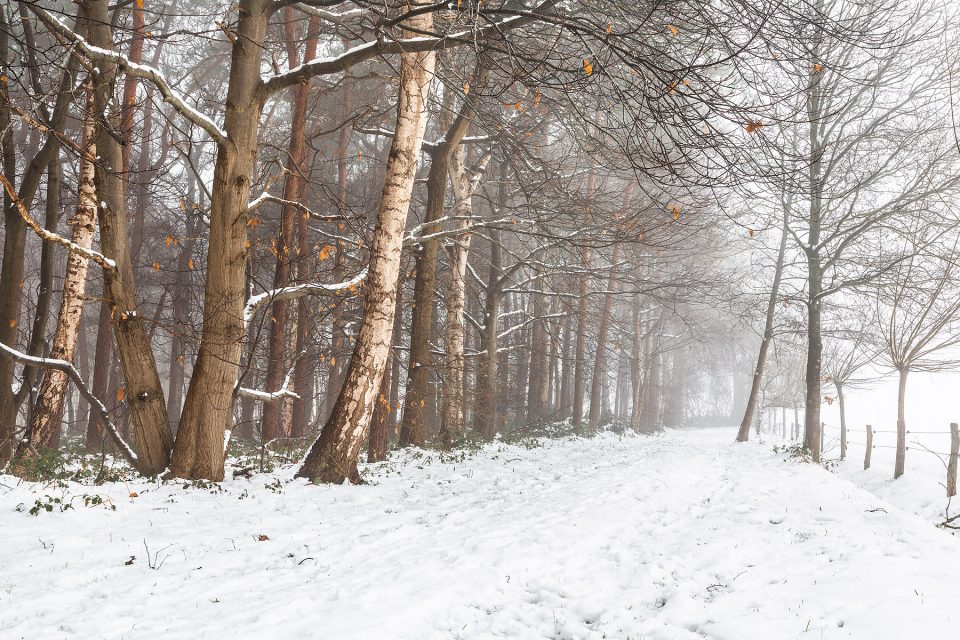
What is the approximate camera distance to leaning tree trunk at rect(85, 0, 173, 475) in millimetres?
6488

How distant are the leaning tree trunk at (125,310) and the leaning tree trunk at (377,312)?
1.78 m

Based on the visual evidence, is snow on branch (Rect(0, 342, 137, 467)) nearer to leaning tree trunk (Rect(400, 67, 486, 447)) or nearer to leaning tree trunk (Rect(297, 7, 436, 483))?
leaning tree trunk (Rect(297, 7, 436, 483))

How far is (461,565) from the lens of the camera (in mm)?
4297

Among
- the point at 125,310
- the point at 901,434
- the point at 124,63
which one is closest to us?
the point at 124,63

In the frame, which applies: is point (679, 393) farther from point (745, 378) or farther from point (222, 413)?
point (222, 413)

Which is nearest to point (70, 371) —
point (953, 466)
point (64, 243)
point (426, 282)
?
point (64, 243)

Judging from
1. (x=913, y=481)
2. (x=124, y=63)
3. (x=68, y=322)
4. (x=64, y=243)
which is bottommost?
(x=913, y=481)

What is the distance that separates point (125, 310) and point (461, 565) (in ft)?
16.0

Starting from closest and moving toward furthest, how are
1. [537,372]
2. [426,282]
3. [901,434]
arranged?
1. [426,282]
2. [901,434]
3. [537,372]

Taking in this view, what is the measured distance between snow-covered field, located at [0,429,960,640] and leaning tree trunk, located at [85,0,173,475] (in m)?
0.72

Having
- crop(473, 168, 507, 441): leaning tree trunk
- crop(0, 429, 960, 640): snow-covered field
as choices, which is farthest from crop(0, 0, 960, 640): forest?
crop(473, 168, 507, 441): leaning tree trunk

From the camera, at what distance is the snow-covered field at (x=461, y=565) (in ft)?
11.0

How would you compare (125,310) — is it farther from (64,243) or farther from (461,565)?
(461,565)

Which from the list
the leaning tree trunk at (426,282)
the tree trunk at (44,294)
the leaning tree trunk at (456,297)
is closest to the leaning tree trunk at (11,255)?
the tree trunk at (44,294)
